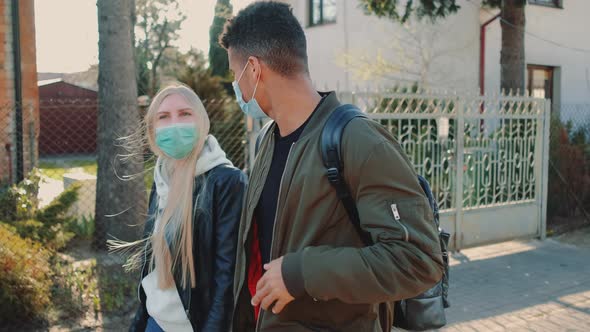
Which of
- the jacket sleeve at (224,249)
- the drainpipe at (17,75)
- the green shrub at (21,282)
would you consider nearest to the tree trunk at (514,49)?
the drainpipe at (17,75)

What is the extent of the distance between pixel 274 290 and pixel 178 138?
1.41 meters

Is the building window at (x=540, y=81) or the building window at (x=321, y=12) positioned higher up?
the building window at (x=321, y=12)

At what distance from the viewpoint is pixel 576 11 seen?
16250 mm

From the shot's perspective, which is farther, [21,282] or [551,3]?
[551,3]

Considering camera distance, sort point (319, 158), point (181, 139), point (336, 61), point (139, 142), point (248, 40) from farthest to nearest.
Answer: point (336, 61)
point (139, 142)
point (181, 139)
point (248, 40)
point (319, 158)

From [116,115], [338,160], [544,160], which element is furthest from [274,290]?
[544,160]

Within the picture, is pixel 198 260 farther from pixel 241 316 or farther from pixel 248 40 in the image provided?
pixel 248 40

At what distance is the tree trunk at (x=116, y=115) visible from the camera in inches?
260

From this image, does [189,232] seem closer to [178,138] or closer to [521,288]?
[178,138]

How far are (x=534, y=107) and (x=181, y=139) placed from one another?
23.3ft

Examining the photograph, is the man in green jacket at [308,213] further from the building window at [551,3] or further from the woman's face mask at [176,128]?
the building window at [551,3]

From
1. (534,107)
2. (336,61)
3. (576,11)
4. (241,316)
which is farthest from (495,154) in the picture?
(576,11)

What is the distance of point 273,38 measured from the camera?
2010 millimetres

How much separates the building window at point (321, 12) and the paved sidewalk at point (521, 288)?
10012 millimetres
